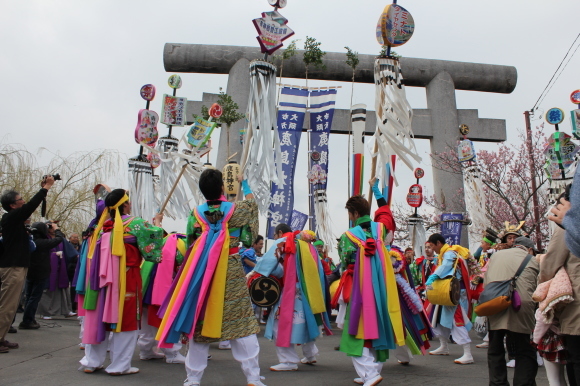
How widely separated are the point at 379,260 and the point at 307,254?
107 cm

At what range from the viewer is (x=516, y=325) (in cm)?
396

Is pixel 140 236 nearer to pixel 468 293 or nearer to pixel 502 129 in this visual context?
pixel 468 293

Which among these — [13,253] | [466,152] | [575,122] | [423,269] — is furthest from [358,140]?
[13,253]

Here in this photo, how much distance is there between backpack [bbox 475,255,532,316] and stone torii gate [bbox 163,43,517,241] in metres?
11.6

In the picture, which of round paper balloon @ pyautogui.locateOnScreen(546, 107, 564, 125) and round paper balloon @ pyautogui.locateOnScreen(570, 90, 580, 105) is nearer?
round paper balloon @ pyautogui.locateOnScreen(546, 107, 564, 125)

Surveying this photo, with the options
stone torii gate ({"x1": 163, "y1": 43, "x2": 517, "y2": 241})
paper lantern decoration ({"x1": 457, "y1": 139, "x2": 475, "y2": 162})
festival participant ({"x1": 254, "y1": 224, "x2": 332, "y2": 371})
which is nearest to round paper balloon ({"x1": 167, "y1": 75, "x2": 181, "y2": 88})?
stone torii gate ({"x1": 163, "y1": 43, "x2": 517, "y2": 241})

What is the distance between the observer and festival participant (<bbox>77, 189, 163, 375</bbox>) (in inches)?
181

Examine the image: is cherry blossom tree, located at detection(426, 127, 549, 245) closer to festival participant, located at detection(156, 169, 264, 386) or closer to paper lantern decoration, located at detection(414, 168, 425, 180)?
paper lantern decoration, located at detection(414, 168, 425, 180)

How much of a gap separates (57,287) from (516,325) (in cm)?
759

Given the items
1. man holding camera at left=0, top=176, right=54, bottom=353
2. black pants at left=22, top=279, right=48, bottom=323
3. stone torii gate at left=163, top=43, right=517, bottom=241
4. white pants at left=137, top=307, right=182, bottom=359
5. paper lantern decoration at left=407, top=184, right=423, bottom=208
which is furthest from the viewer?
stone torii gate at left=163, top=43, right=517, bottom=241

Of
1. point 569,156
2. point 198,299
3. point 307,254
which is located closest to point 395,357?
point 307,254

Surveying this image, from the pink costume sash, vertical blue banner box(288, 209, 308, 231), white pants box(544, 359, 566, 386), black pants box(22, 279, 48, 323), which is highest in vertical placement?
vertical blue banner box(288, 209, 308, 231)

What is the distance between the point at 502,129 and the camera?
17516 mm

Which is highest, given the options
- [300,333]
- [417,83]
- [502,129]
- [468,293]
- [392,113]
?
[417,83]
